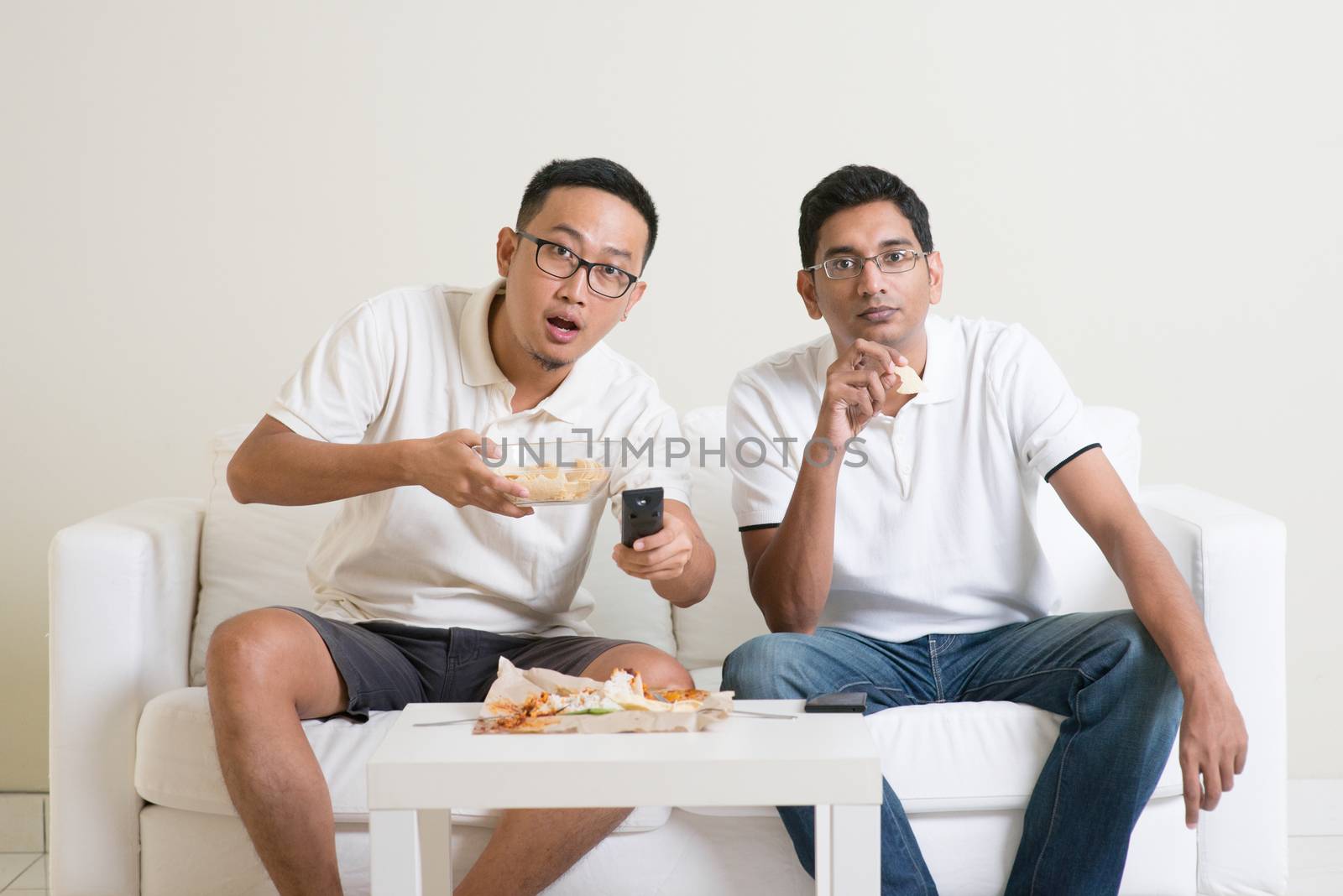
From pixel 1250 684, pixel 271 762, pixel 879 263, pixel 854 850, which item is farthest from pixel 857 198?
pixel 271 762

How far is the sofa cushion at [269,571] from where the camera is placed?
2.17m

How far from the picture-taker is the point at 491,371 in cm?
195

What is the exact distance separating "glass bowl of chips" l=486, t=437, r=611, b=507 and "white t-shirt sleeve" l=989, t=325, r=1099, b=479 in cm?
76

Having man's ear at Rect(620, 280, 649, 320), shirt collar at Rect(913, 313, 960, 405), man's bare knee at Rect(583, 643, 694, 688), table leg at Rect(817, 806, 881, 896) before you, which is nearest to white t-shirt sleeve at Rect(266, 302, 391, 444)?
man's ear at Rect(620, 280, 649, 320)

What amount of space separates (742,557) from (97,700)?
45.1 inches

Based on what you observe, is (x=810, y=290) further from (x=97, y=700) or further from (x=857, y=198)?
(x=97, y=700)

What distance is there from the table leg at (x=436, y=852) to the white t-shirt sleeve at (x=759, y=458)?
2.55ft

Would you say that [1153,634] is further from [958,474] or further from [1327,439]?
[1327,439]

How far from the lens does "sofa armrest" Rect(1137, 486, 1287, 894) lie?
1.89m

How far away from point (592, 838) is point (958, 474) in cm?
83

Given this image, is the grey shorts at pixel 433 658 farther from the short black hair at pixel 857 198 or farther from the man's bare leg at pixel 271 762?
the short black hair at pixel 857 198

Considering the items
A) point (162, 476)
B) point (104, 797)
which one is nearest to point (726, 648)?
point (104, 797)

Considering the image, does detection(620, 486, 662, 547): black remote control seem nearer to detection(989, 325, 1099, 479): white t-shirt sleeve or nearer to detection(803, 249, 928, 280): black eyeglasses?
detection(803, 249, 928, 280): black eyeglasses

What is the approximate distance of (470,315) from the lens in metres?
A: 1.98
